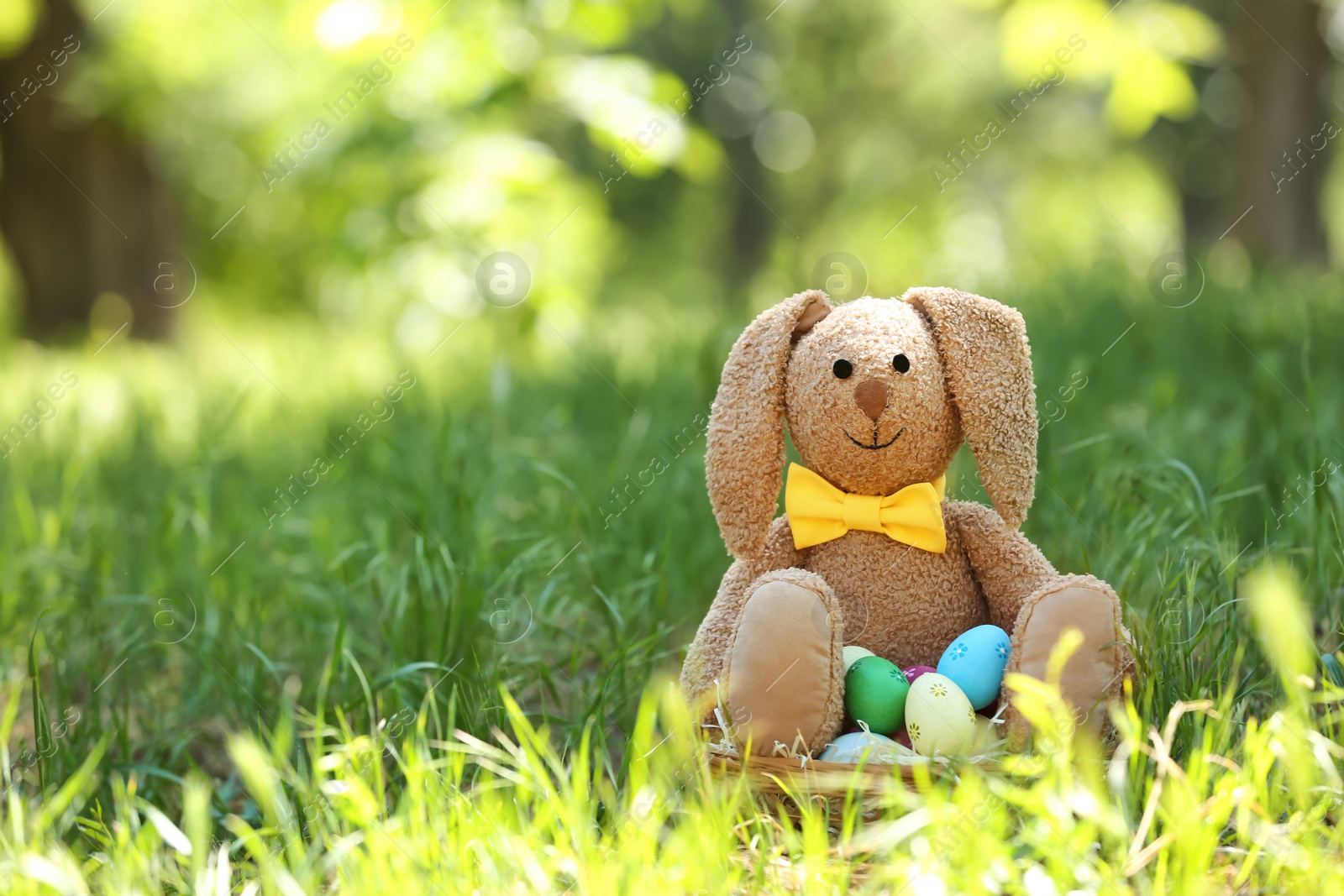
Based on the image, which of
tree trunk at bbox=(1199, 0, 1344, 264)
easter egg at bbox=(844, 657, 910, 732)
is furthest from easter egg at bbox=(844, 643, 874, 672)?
tree trunk at bbox=(1199, 0, 1344, 264)

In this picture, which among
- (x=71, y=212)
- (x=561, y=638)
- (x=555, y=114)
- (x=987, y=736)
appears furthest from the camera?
(x=71, y=212)

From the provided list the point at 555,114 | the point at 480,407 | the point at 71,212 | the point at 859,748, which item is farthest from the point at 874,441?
the point at 71,212

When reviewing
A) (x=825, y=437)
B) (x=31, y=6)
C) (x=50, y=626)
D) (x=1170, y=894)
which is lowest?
(x=1170, y=894)

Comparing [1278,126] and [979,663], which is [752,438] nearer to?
[979,663]

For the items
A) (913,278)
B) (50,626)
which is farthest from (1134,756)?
(913,278)

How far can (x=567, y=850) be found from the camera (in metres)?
1.27

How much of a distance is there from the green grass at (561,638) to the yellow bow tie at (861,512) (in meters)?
0.32

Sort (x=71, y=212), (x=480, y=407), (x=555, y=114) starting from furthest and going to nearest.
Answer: (x=71, y=212)
(x=555, y=114)
(x=480, y=407)

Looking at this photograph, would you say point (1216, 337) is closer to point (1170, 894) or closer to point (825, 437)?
point (825, 437)

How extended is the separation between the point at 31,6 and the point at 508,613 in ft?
19.9

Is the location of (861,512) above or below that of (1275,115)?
below

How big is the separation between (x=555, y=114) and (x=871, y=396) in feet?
12.7

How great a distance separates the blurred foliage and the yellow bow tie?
1728mm

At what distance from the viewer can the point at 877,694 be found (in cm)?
147
